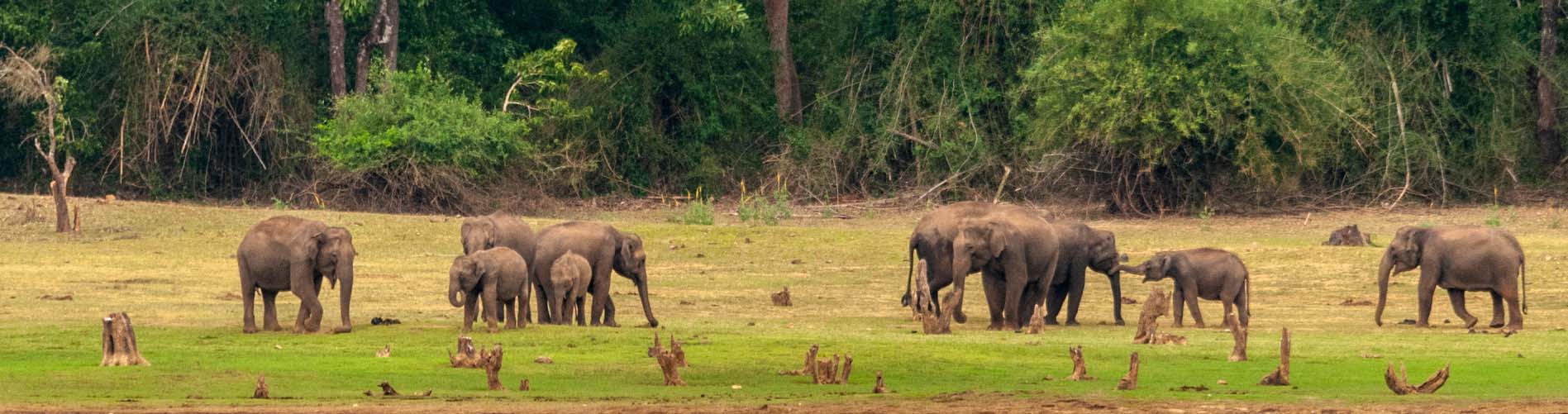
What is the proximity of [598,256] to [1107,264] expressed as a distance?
18.6 ft

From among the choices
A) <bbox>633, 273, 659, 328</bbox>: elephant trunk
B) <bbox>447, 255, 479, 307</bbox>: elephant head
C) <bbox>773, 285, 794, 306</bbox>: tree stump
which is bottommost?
<bbox>773, 285, 794, 306</bbox>: tree stump

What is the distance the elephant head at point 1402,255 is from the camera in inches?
982

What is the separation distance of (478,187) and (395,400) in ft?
93.2

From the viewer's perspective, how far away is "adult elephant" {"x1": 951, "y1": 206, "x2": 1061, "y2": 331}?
24.3 metres

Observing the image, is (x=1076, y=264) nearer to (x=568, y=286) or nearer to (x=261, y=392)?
(x=568, y=286)

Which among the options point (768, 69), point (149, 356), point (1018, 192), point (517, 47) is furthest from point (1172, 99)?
point (149, 356)

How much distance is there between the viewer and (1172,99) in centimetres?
4184

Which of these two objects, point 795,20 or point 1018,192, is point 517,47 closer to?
point 795,20

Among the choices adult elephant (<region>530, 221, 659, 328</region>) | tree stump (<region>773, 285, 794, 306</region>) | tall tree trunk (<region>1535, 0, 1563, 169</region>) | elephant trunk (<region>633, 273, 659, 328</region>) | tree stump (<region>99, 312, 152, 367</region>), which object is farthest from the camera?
tall tree trunk (<region>1535, 0, 1563, 169</region>)

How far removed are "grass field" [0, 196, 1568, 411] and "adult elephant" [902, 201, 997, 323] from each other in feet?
2.33

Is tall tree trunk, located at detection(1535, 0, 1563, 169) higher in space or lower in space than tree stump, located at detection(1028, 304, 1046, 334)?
higher

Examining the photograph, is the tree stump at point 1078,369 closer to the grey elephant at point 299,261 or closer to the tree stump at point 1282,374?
the tree stump at point 1282,374

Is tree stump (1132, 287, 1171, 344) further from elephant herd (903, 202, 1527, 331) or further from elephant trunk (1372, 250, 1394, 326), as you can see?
elephant trunk (1372, 250, 1394, 326)

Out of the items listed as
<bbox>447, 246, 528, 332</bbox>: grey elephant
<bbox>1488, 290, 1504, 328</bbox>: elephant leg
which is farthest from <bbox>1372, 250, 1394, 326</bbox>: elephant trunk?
<bbox>447, 246, 528, 332</bbox>: grey elephant
